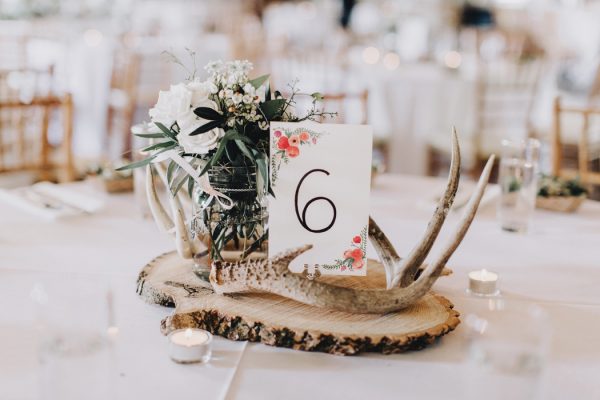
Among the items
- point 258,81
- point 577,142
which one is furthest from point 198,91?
point 577,142

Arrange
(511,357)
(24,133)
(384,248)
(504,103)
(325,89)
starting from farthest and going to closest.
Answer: (325,89)
(504,103)
(24,133)
(384,248)
(511,357)

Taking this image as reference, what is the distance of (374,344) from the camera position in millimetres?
952

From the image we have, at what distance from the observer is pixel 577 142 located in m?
3.87

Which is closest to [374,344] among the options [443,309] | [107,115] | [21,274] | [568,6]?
[443,309]

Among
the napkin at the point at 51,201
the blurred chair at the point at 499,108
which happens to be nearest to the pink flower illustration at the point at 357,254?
the napkin at the point at 51,201

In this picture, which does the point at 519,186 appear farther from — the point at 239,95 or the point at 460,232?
the point at 239,95

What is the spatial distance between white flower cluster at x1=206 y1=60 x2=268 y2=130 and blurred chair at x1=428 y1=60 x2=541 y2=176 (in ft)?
8.65

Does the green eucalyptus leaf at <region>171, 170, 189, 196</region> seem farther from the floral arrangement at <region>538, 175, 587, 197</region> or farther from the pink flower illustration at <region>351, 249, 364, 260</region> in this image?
the floral arrangement at <region>538, 175, 587, 197</region>

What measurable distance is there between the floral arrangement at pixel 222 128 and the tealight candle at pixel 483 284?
40cm

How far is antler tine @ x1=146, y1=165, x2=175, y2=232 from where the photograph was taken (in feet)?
3.88

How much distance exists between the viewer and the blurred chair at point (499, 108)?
3535 mm

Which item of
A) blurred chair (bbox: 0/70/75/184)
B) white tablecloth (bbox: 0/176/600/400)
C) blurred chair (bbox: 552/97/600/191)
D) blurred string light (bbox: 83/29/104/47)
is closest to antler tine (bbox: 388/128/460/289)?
white tablecloth (bbox: 0/176/600/400)

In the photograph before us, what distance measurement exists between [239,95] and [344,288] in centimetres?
33

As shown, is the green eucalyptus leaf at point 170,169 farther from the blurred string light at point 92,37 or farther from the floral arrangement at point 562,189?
the blurred string light at point 92,37
